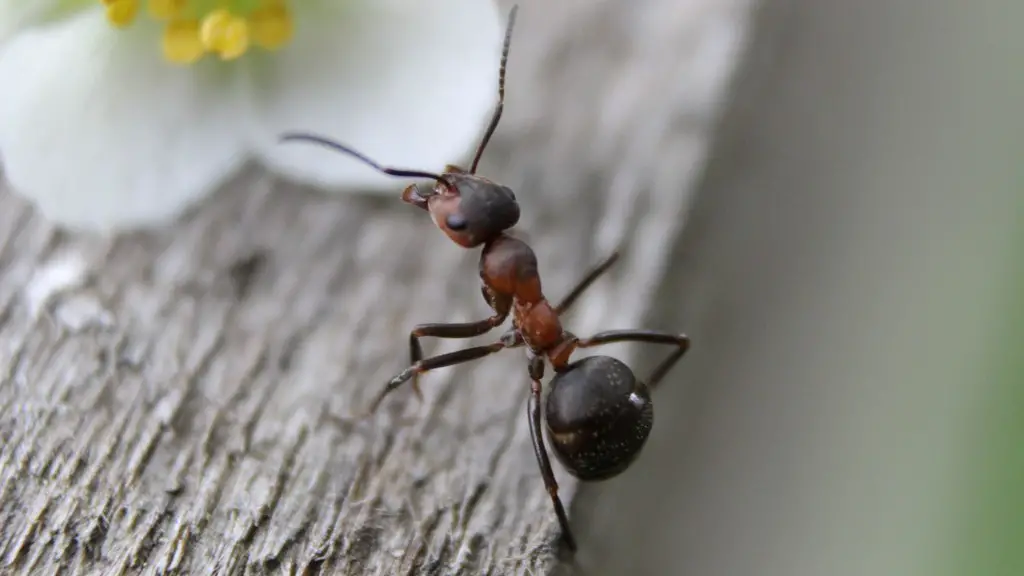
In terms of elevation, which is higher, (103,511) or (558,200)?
(558,200)

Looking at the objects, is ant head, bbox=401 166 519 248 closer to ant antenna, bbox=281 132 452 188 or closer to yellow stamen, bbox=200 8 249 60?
ant antenna, bbox=281 132 452 188

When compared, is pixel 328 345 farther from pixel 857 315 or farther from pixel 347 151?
pixel 857 315

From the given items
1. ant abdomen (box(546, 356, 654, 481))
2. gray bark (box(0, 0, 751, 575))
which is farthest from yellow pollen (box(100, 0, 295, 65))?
ant abdomen (box(546, 356, 654, 481))

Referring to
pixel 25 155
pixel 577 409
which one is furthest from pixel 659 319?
pixel 25 155

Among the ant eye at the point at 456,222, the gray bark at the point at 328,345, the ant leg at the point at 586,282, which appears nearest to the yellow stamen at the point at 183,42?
the gray bark at the point at 328,345

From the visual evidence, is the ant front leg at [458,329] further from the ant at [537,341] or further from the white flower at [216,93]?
the white flower at [216,93]

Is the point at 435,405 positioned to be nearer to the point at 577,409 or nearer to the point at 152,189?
the point at 577,409
